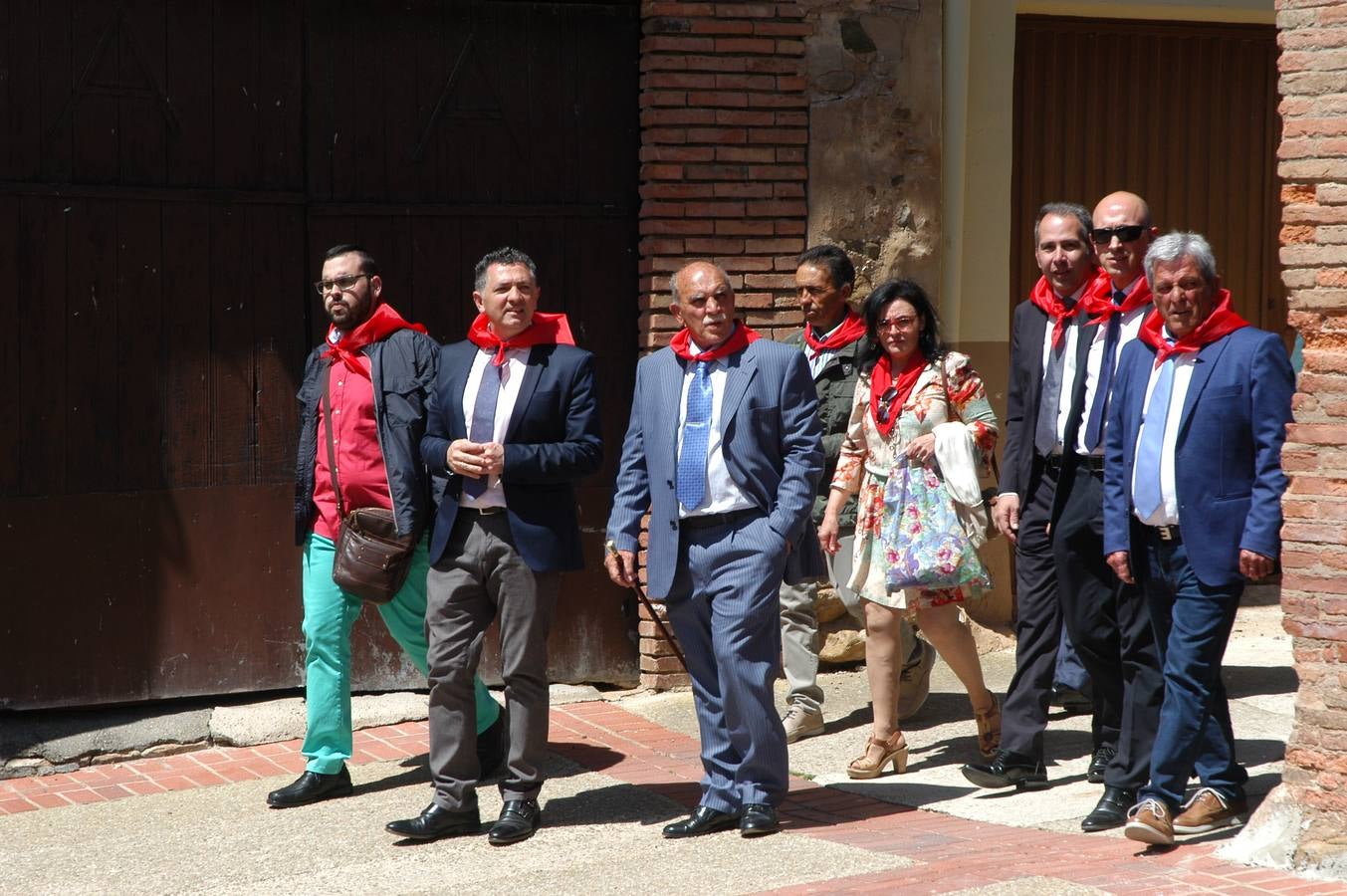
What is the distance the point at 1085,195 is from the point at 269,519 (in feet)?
15.1

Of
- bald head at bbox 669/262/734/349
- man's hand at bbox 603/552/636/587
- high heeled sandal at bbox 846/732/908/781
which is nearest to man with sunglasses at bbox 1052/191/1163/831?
high heeled sandal at bbox 846/732/908/781

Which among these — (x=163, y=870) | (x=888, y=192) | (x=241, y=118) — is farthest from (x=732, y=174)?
(x=163, y=870)

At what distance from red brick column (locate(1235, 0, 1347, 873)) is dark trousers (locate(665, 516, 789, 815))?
1541mm

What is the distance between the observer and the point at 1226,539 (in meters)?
5.05

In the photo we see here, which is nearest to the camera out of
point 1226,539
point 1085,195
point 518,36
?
point 1226,539

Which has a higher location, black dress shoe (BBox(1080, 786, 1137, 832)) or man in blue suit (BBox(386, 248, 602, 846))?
man in blue suit (BBox(386, 248, 602, 846))

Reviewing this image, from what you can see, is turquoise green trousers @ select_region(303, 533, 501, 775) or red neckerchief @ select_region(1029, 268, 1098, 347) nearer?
red neckerchief @ select_region(1029, 268, 1098, 347)

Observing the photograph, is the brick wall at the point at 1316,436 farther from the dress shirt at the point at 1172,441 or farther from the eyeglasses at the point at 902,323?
the eyeglasses at the point at 902,323

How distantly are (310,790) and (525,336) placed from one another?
1893 millimetres

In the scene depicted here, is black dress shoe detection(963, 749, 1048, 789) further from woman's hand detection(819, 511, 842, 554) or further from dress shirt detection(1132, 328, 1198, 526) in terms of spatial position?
dress shirt detection(1132, 328, 1198, 526)

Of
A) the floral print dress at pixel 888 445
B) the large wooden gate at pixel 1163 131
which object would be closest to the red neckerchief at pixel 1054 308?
the floral print dress at pixel 888 445

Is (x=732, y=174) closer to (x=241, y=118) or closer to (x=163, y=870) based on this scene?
(x=241, y=118)

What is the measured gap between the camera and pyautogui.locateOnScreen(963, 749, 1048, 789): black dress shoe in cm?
599

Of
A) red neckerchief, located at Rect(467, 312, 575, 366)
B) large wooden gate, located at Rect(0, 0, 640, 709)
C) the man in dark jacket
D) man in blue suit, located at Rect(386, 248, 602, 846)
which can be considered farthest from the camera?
large wooden gate, located at Rect(0, 0, 640, 709)
